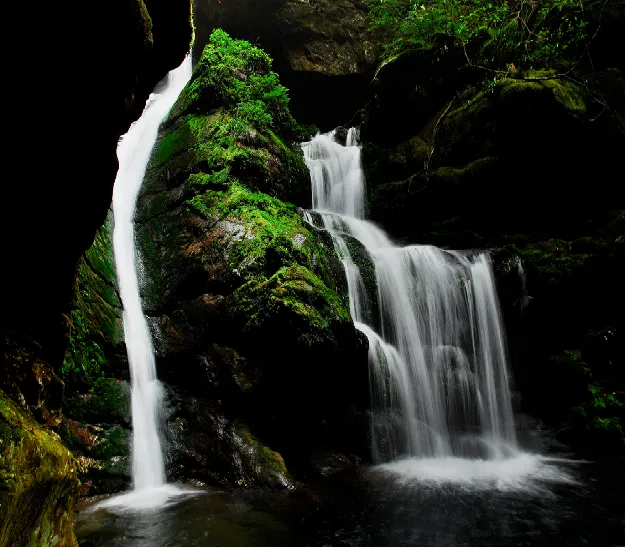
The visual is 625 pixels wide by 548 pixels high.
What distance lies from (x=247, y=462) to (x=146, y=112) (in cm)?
1235

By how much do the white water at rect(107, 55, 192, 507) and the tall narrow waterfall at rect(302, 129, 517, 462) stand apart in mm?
3581

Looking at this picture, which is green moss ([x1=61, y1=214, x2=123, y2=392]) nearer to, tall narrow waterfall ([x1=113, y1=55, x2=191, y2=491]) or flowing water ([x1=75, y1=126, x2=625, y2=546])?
tall narrow waterfall ([x1=113, y1=55, x2=191, y2=491])

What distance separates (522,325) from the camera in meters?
9.62

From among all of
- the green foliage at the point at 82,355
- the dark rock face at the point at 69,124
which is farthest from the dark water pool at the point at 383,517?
the dark rock face at the point at 69,124

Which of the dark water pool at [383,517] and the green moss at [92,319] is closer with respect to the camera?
the dark water pool at [383,517]

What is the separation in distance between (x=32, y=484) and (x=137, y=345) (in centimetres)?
466

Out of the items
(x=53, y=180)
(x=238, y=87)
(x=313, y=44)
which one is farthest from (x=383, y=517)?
(x=313, y=44)

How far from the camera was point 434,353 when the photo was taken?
863cm

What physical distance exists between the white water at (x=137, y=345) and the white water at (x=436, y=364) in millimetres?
3578

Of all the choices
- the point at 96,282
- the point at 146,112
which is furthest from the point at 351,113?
the point at 96,282

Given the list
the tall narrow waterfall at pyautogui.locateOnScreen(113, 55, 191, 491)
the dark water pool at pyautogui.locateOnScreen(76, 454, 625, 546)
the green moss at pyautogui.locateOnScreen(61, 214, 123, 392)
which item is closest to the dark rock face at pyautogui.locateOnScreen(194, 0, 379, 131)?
the tall narrow waterfall at pyautogui.locateOnScreen(113, 55, 191, 491)

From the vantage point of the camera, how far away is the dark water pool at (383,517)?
168 inches

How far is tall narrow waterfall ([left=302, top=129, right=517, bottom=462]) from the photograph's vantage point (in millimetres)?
7523

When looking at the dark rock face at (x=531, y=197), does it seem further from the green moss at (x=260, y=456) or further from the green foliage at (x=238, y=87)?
the green moss at (x=260, y=456)
